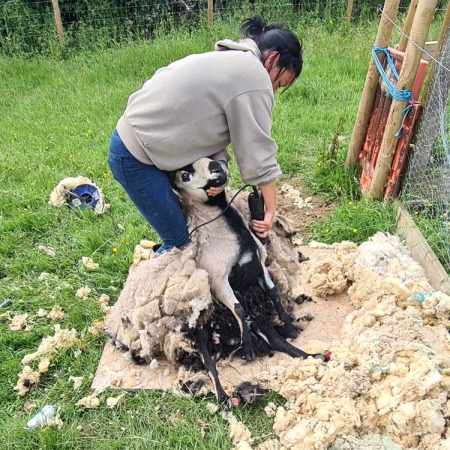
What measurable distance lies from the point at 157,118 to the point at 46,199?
2.48 meters

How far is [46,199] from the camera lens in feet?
13.1

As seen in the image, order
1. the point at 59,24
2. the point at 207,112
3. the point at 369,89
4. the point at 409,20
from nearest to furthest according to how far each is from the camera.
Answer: the point at 207,112 < the point at 409,20 < the point at 369,89 < the point at 59,24

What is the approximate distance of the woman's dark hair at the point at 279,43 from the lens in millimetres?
1981

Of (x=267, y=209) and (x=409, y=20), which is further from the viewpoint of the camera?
(x=409, y=20)

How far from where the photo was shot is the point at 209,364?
7.57 feet

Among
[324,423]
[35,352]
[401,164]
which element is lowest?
[35,352]

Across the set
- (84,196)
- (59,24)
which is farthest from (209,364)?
(59,24)

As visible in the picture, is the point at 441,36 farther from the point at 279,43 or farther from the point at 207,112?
the point at 207,112

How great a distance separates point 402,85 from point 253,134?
5.48 ft

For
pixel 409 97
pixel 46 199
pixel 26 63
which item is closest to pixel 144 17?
pixel 26 63

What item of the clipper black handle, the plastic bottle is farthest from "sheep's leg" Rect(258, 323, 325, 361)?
the plastic bottle

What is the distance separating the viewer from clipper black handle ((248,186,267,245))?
230 cm

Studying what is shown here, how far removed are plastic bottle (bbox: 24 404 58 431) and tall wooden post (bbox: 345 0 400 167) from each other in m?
3.03

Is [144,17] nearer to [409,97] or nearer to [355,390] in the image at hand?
[409,97]
